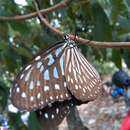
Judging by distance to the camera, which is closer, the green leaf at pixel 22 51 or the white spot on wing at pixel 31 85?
the white spot on wing at pixel 31 85

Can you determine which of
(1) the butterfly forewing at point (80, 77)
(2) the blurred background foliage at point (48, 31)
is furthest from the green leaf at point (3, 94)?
(1) the butterfly forewing at point (80, 77)

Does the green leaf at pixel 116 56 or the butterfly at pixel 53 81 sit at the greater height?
the butterfly at pixel 53 81

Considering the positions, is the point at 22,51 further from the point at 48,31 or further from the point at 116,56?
the point at 116,56

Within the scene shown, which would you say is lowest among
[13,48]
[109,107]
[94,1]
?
[109,107]

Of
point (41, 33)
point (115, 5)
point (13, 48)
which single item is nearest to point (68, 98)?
point (115, 5)

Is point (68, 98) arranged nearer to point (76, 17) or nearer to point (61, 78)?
point (61, 78)

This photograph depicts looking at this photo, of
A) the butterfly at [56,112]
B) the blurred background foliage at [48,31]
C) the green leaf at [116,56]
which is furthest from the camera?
the green leaf at [116,56]

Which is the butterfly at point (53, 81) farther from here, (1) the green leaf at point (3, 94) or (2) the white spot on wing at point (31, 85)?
(1) the green leaf at point (3, 94)

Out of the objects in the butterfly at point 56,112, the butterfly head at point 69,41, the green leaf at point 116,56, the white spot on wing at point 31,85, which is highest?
the butterfly head at point 69,41
